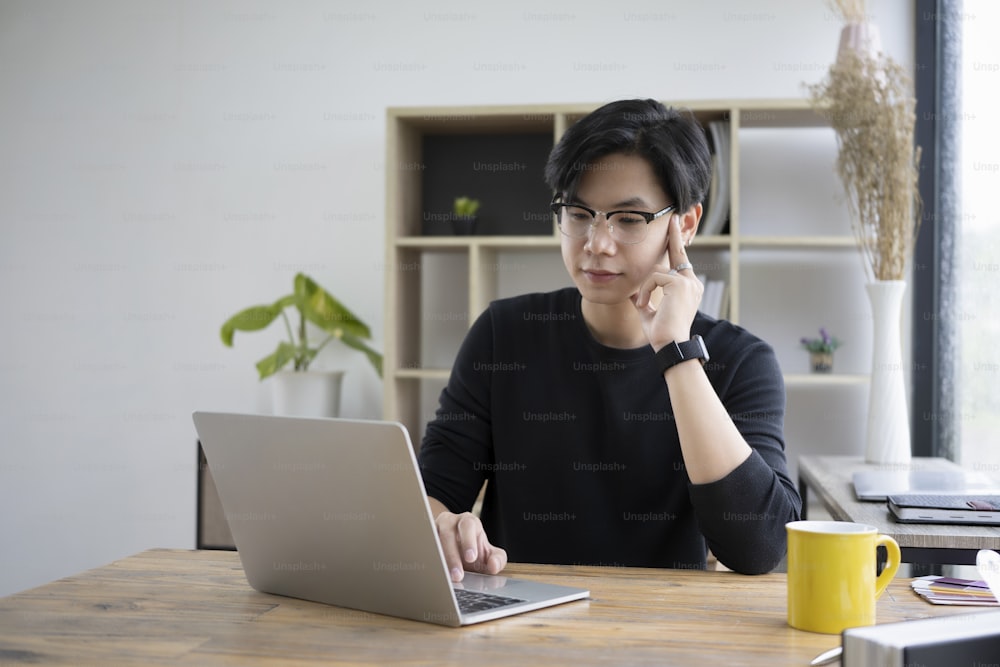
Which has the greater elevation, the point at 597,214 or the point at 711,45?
the point at 711,45

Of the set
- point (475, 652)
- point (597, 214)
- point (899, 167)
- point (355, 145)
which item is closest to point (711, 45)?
point (899, 167)

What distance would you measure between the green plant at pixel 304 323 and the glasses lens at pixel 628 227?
161 cm

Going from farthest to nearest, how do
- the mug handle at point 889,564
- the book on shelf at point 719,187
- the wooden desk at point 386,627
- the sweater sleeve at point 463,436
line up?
the book on shelf at point 719,187
the sweater sleeve at point 463,436
the mug handle at point 889,564
the wooden desk at point 386,627

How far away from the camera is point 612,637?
935 mm

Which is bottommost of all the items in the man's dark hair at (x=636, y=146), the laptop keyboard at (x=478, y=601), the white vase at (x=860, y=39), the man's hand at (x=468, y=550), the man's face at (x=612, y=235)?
the laptop keyboard at (x=478, y=601)

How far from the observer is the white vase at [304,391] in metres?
2.98

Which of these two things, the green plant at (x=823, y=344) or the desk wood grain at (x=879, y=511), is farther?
the green plant at (x=823, y=344)

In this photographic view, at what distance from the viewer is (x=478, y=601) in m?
1.05

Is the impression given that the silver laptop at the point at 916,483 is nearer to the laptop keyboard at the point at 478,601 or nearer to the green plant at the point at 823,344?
the green plant at the point at 823,344

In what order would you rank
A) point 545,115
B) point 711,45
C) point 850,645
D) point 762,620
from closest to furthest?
point 850,645, point 762,620, point 545,115, point 711,45

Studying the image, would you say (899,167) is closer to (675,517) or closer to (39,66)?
(675,517)

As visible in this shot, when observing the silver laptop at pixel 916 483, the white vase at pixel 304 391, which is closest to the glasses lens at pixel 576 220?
the silver laptop at pixel 916 483

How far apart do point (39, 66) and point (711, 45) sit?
8.09 feet

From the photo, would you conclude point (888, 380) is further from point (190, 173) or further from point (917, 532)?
point (190, 173)
